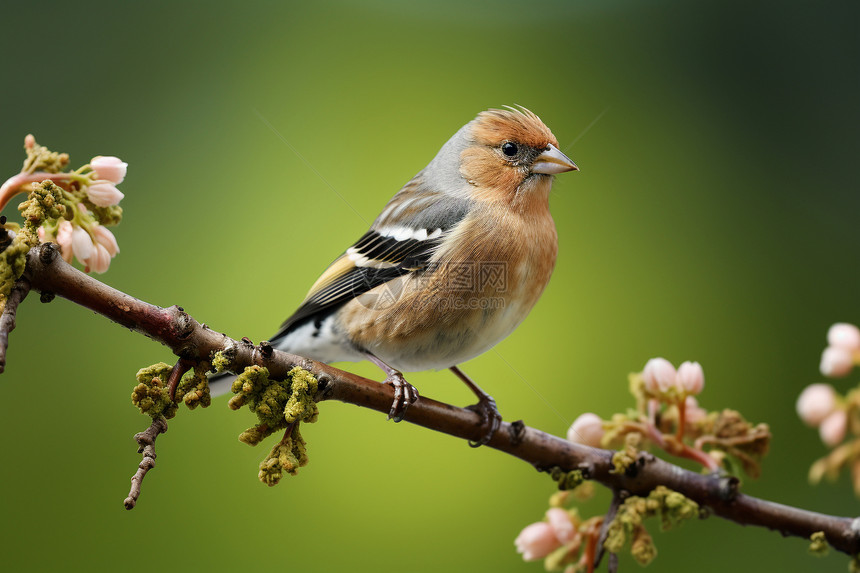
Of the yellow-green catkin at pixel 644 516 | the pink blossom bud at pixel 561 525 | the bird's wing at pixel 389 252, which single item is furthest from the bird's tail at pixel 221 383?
the yellow-green catkin at pixel 644 516

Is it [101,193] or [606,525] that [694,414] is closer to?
[606,525]

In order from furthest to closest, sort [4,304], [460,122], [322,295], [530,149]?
[460,122], [322,295], [530,149], [4,304]

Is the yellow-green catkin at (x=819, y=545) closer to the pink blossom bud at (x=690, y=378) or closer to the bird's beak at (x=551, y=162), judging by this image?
the pink blossom bud at (x=690, y=378)

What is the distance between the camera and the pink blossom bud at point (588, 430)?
143 centimetres

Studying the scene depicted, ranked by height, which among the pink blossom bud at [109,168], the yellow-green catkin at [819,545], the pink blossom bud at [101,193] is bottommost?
the yellow-green catkin at [819,545]

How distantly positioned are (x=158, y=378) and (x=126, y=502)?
0.25m

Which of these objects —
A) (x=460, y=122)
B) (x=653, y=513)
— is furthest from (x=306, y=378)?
(x=460, y=122)

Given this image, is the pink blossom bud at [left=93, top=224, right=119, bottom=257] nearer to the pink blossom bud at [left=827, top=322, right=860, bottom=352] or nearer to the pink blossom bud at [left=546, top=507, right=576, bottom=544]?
the pink blossom bud at [left=546, top=507, right=576, bottom=544]

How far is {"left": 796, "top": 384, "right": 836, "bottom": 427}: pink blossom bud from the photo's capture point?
90 centimetres

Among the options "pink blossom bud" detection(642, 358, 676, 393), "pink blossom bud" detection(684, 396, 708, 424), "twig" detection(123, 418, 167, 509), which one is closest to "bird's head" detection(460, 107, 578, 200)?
"pink blossom bud" detection(642, 358, 676, 393)

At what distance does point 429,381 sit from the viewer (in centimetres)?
227

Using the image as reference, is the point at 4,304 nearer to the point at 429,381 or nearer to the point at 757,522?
the point at 757,522

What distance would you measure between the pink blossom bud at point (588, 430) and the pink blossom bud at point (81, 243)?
37.2 inches

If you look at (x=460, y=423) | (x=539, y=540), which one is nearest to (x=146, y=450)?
(x=460, y=423)
